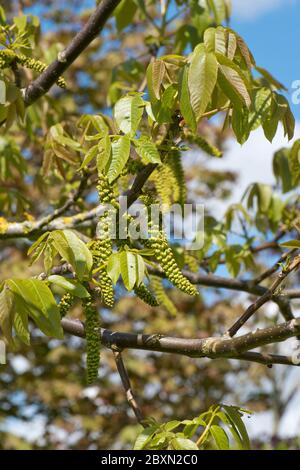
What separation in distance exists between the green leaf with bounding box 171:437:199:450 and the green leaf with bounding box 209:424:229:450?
0.08 metres

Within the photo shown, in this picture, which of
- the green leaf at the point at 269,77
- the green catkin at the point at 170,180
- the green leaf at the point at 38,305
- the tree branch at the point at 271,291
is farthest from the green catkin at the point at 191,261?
the green leaf at the point at 38,305

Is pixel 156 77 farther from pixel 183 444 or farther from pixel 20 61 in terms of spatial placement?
pixel 183 444

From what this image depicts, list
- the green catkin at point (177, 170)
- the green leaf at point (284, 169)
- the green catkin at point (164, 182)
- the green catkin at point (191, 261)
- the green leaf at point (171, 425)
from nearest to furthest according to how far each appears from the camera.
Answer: the green leaf at point (171, 425) < the green catkin at point (164, 182) < the green catkin at point (177, 170) < the green catkin at point (191, 261) < the green leaf at point (284, 169)

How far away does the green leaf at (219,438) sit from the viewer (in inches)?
73.1

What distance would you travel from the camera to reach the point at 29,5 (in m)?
9.46

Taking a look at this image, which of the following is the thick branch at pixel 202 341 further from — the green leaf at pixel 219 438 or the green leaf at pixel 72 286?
the green leaf at pixel 72 286

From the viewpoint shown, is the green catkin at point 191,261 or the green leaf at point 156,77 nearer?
the green leaf at point 156,77

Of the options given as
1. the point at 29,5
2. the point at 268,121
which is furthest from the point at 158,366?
the point at 268,121

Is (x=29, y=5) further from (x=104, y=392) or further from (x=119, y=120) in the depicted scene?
(x=119, y=120)

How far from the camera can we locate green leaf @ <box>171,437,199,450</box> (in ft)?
5.93

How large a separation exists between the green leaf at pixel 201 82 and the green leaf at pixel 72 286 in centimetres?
56

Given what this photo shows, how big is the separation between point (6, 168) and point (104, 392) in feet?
14.8

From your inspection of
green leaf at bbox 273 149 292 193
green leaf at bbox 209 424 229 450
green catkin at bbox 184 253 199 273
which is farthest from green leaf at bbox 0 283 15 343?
green leaf at bbox 273 149 292 193

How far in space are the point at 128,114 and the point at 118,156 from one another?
0.58 feet
